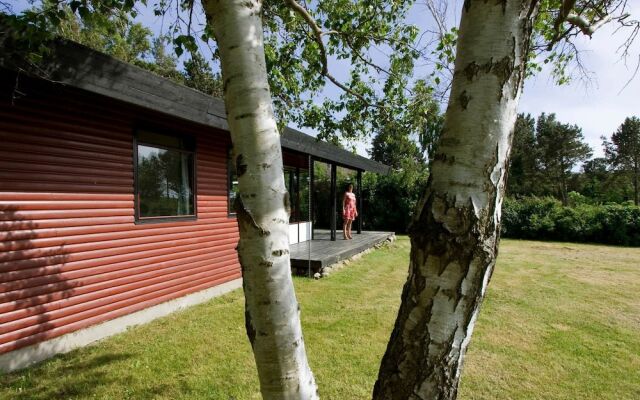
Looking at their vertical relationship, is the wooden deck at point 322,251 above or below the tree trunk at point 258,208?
below

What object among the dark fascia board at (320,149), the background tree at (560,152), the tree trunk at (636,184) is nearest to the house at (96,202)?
the dark fascia board at (320,149)

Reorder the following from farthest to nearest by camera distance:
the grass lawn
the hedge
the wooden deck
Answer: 1. the hedge
2. the wooden deck
3. the grass lawn

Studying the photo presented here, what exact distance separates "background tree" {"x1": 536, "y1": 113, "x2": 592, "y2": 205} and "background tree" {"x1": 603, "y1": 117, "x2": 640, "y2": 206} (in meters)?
3.46

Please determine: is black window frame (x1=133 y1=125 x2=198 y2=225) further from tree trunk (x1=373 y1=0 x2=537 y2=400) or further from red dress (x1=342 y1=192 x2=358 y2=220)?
red dress (x1=342 y1=192 x2=358 y2=220)

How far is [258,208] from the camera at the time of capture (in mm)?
1209

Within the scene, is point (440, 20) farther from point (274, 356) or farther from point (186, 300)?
point (186, 300)

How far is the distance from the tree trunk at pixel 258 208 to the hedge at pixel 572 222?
18.7 metres

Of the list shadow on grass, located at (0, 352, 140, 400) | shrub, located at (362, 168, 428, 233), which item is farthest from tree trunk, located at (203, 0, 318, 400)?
shrub, located at (362, 168, 428, 233)

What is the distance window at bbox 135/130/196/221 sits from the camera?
5.11 metres

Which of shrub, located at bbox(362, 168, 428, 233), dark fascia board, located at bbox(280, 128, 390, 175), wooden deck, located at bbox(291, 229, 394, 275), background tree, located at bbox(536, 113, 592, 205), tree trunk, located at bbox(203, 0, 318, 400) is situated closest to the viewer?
tree trunk, located at bbox(203, 0, 318, 400)

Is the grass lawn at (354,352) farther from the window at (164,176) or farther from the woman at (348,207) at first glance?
the woman at (348,207)

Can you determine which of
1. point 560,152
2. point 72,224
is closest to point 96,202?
point 72,224

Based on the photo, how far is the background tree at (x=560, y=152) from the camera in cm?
4019

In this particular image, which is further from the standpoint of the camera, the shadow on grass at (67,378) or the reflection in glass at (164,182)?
the reflection in glass at (164,182)
